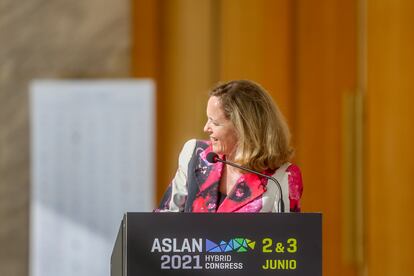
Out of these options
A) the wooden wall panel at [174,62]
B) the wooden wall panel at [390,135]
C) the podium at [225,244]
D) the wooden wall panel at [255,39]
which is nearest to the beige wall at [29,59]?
the wooden wall panel at [174,62]

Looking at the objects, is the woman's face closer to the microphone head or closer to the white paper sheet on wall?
the microphone head

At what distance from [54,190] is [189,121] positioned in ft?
2.15

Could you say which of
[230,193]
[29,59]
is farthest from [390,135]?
[230,193]

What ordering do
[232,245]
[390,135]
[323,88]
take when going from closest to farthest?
[232,245] → [390,135] → [323,88]

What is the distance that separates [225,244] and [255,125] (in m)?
0.28

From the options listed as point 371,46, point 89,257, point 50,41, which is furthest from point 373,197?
point 50,41

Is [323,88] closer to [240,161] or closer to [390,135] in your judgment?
[390,135]

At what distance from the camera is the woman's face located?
2.81m

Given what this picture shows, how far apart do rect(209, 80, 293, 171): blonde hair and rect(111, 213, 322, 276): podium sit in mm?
142

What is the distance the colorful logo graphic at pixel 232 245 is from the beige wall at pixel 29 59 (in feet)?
9.39

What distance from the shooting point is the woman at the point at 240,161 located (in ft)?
9.22

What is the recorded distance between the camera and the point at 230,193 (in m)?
2.85

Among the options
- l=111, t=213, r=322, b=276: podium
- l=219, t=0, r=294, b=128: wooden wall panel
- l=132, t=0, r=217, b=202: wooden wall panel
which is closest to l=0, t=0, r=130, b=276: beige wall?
l=132, t=0, r=217, b=202: wooden wall panel

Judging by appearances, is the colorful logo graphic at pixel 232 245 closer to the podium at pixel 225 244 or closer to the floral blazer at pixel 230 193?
the podium at pixel 225 244
